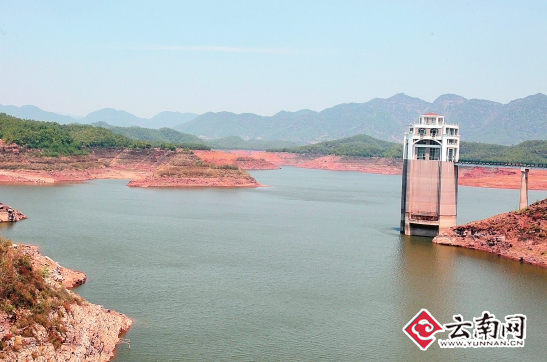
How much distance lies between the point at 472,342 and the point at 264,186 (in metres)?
75.9

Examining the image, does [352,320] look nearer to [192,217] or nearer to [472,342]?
[472,342]

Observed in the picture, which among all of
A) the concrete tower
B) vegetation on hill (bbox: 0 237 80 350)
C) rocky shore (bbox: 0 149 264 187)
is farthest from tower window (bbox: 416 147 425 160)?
rocky shore (bbox: 0 149 264 187)

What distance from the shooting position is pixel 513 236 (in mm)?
39094

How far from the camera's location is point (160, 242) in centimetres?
4134

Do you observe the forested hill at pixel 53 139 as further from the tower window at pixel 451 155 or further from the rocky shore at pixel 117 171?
the tower window at pixel 451 155

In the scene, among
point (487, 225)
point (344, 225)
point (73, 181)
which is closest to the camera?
point (487, 225)

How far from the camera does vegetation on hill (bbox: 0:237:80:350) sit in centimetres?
1764

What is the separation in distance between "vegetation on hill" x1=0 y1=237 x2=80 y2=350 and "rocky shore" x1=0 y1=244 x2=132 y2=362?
4 centimetres

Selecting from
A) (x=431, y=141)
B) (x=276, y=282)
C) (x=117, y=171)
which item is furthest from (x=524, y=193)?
(x=117, y=171)

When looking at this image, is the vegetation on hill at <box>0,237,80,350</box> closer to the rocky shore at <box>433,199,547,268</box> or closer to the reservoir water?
the reservoir water

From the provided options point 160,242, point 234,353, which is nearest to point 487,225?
point 160,242

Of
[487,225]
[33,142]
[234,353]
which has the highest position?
[33,142]

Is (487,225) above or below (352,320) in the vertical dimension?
above

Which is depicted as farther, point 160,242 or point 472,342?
point 160,242
